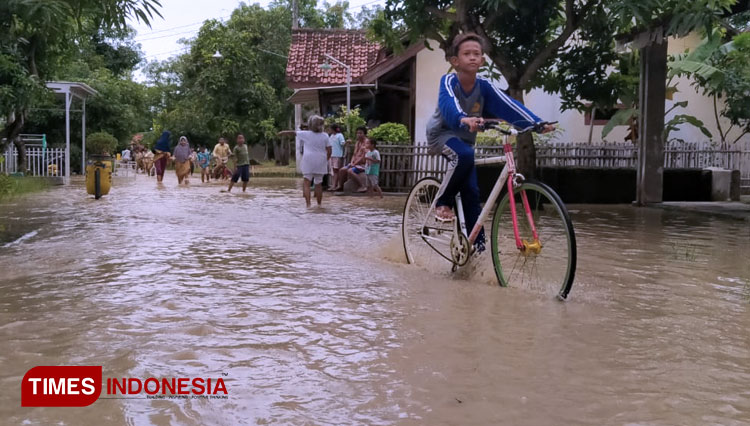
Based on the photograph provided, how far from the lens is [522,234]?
195 inches

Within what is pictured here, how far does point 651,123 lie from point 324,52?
1496 centimetres

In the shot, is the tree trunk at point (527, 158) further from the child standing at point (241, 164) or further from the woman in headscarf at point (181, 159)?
the woman in headscarf at point (181, 159)

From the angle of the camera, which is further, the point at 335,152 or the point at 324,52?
the point at 324,52

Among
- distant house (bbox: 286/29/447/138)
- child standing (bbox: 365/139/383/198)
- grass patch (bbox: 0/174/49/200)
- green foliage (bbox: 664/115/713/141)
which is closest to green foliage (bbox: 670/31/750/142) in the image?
green foliage (bbox: 664/115/713/141)

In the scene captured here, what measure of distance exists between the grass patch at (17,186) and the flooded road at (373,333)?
7.88 metres

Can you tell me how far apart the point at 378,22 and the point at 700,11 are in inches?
222

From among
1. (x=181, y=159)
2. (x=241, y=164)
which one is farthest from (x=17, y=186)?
(x=181, y=159)

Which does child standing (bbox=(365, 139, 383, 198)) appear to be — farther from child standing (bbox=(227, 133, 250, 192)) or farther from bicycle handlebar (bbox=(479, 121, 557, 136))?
bicycle handlebar (bbox=(479, 121, 557, 136))

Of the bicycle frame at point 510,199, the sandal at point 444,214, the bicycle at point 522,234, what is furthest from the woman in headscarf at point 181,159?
the bicycle frame at point 510,199

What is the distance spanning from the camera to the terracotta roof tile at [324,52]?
24.4m

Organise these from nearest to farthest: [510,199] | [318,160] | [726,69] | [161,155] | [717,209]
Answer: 1. [510,199]
2. [717,209]
3. [318,160]
4. [726,69]
5. [161,155]

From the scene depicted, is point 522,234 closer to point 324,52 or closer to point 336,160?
point 336,160

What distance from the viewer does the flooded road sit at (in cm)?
285

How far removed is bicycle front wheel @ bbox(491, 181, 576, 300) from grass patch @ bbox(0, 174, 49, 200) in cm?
1221
